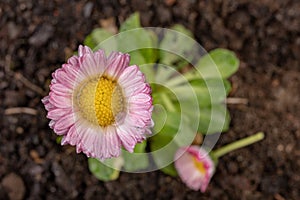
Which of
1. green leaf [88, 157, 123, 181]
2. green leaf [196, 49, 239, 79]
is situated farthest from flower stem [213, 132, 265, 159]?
green leaf [88, 157, 123, 181]

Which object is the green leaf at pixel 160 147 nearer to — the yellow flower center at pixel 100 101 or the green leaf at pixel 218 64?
the green leaf at pixel 218 64

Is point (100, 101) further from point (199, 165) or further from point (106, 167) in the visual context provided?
point (199, 165)

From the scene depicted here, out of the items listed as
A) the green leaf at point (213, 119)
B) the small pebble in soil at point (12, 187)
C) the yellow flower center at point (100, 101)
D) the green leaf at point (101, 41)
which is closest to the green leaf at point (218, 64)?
the green leaf at point (213, 119)

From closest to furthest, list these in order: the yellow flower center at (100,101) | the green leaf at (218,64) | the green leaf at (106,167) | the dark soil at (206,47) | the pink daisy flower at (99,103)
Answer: the pink daisy flower at (99,103) → the yellow flower center at (100,101) → the green leaf at (106,167) → the green leaf at (218,64) → the dark soil at (206,47)

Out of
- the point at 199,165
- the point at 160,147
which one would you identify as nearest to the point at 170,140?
the point at 160,147

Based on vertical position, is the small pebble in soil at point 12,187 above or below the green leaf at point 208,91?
below

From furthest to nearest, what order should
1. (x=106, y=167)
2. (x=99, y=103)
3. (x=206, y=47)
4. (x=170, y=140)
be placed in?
(x=206, y=47) → (x=170, y=140) → (x=106, y=167) → (x=99, y=103)

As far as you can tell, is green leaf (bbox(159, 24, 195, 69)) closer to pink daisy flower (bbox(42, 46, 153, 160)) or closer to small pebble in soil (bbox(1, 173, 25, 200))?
pink daisy flower (bbox(42, 46, 153, 160))
